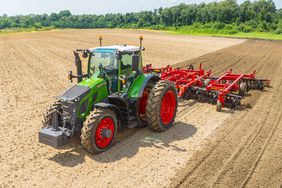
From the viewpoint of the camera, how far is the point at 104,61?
7250 millimetres

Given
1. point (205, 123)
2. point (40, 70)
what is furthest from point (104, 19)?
point (205, 123)

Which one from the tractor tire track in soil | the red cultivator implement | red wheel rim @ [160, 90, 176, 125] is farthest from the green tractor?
the red cultivator implement

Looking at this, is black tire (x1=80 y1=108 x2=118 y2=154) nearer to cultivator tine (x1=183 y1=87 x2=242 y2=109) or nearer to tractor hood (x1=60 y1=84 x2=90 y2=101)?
tractor hood (x1=60 y1=84 x2=90 y2=101)

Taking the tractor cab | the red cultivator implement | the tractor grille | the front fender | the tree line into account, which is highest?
the tree line

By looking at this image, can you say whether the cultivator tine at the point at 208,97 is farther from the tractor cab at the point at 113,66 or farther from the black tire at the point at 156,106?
the tractor cab at the point at 113,66

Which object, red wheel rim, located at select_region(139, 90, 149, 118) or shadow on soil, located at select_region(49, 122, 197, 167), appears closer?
shadow on soil, located at select_region(49, 122, 197, 167)

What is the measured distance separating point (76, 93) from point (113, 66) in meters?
1.20

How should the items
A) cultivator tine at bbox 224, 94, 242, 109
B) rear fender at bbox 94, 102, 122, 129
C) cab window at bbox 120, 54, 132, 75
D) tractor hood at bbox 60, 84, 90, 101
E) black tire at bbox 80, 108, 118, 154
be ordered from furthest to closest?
cultivator tine at bbox 224, 94, 242, 109
cab window at bbox 120, 54, 132, 75
tractor hood at bbox 60, 84, 90, 101
rear fender at bbox 94, 102, 122, 129
black tire at bbox 80, 108, 118, 154

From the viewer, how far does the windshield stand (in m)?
7.12

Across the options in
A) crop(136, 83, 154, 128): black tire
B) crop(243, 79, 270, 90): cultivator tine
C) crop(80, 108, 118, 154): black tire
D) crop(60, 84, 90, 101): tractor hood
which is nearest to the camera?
crop(80, 108, 118, 154): black tire

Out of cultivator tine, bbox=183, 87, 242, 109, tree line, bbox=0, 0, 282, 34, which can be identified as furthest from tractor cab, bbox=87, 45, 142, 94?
tree line, bbox=0, 0, 282, 34

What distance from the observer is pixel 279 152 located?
265 inches

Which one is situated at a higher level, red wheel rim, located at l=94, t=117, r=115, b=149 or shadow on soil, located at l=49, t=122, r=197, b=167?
red wheel rim, located at l=94, t=117, r=115, b=149

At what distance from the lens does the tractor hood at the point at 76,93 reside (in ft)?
21.0
